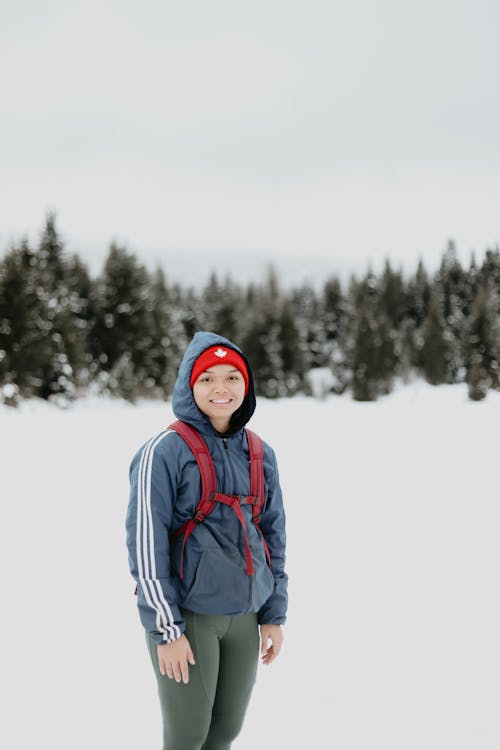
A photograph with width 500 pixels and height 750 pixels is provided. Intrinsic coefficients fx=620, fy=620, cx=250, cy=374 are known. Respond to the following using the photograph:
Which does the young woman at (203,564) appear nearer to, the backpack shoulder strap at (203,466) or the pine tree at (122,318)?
the backpack shoulder strap at (203,466)

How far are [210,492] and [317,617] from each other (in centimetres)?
314

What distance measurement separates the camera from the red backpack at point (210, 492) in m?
2.13

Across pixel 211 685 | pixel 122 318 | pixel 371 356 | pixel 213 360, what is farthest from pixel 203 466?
pixel 371 356

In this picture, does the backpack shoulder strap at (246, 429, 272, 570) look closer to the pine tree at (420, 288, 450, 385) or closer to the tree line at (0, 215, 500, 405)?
the tree line at (0, 215, 500, 405)

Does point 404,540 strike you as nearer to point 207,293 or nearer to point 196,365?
point 196,365

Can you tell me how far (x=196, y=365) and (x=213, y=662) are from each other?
3.42 feet

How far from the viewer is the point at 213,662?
2.15 m

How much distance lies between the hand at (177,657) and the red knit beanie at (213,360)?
89 centimetres

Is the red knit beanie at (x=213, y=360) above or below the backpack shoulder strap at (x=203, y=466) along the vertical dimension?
above

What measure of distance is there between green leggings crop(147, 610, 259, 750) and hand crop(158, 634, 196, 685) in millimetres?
54

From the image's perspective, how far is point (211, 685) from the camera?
2.16 m

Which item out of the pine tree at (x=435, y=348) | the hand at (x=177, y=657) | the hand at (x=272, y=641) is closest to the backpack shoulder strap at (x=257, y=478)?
the hand at (x=272, y=641)

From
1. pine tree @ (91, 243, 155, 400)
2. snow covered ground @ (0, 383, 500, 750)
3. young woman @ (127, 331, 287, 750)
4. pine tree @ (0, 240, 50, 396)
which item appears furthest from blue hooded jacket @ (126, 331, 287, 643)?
pine tree @ (91, 243, 155, 400)

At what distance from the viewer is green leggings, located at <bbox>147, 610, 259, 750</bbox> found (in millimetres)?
2141
